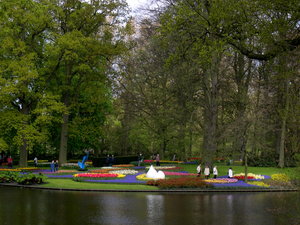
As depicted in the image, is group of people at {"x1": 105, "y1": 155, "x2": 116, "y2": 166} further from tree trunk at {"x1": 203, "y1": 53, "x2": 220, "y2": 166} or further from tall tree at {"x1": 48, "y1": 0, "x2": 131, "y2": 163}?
tree trunk at {"x1": 203, "y1": 53, "x2": 220, "y2": 166}

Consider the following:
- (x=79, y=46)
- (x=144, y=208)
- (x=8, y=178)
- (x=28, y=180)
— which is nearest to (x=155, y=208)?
(x=144, y=208)

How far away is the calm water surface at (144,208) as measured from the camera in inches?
481

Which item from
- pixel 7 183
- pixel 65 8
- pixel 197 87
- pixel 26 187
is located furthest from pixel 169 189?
pixel 65 8

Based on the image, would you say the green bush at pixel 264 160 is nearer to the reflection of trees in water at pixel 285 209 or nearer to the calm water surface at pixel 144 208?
the calm water surface at pixel 144 208

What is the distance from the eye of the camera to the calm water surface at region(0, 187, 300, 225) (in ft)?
40.1

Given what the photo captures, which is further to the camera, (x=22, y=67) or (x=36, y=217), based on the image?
(x=22, y=67)

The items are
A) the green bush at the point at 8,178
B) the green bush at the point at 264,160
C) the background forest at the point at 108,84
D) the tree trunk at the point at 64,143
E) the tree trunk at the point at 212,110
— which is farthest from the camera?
the green bush at the point at 264,160

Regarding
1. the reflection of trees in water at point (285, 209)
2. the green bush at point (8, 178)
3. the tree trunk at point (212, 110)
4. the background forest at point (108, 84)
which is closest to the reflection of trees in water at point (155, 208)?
the reflection of trees in water at point (285, 209)

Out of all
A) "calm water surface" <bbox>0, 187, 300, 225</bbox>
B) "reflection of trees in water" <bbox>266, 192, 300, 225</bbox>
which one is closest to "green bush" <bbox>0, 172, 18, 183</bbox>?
"calm water surface" <bbox>0, 187, 300, 225</bbox>

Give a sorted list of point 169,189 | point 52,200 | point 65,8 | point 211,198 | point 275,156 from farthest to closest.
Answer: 1. point 275,156
2. point 65,8
3. point 169,189
4. point 211,198
5. point 52,200

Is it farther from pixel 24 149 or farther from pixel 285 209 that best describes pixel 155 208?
pixel 24 149

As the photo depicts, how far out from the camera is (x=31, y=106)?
124ft

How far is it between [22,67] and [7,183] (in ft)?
44.6

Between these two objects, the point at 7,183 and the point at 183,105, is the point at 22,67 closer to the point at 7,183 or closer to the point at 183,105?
the point at 7,183
